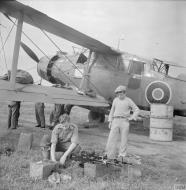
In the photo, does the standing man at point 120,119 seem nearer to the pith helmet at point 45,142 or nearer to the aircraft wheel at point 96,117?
the pith helmet at point 45,142

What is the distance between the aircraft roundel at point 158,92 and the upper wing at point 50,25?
4.99 feet

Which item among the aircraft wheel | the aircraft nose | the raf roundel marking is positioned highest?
the aircraft nose

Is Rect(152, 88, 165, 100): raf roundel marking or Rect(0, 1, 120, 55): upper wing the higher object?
Rect(0, 1, 120, 55): upper wing

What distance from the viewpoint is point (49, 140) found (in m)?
5.35

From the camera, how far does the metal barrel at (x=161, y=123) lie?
876 cm

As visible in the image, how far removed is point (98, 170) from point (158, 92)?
17.0 feet

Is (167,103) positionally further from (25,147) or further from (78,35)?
(25,147)

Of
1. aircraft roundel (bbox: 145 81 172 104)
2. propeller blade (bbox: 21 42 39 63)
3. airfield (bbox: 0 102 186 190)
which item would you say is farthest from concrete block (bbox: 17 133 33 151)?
propeller blade (bbox: 21 42 39 63)

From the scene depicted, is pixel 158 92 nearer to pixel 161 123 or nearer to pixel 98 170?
pixel 161 123

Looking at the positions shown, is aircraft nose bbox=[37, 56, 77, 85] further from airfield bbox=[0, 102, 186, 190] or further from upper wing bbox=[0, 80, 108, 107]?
airfield bbox=[0, 102, 186, 190]

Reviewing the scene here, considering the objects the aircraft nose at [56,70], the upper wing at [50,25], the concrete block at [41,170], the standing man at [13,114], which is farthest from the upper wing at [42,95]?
the concrete block at [41,170]

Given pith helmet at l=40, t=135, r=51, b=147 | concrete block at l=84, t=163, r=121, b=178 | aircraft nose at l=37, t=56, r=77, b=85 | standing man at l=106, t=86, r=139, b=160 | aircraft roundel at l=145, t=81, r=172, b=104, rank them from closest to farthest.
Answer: concrete block at l=84, t=163, r=121, b=178
pith helmet at l=40, t=135, r=51, b=147
standing man at l=106, t=86, r=139, b=160
aircraft roundel at l=145, t=81, r=172, b=104
aircraft nose at l=37, t=56, r=77, b=85

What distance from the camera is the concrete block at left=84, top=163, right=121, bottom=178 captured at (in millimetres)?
4473

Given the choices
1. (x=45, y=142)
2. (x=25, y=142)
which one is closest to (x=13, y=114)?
(x=25, y=142)
